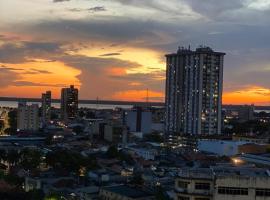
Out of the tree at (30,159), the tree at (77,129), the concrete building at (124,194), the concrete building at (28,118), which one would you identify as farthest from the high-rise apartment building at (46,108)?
the concrete building at (124,194)

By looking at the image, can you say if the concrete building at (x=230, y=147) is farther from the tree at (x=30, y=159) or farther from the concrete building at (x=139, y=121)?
the concrete building at (x=139, y=121)

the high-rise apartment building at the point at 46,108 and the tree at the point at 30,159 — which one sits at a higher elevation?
the high-rise apartment building at the point at 46,108

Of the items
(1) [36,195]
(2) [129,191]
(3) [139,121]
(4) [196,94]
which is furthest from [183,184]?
(3) [139,121]

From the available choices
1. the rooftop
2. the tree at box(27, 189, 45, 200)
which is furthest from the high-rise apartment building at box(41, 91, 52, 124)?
the rooftop

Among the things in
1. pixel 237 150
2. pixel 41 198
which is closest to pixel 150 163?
pixel 237 150

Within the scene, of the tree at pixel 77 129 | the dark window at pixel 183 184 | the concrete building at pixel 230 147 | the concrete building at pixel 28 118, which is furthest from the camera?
the concrete building at pixel 28 118

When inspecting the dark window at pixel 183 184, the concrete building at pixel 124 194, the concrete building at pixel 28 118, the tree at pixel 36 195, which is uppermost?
the dark window at pixel 183 184

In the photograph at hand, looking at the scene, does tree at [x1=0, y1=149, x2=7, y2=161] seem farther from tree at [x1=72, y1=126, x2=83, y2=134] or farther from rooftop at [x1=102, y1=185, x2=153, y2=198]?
tree at [x1=72, y1=126, x2=83, y2=134]
